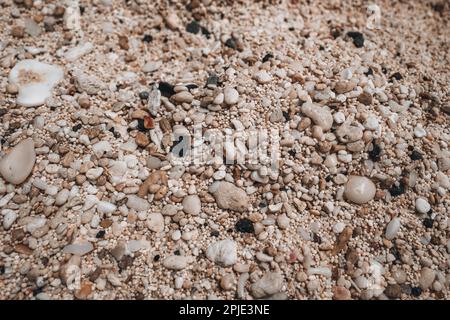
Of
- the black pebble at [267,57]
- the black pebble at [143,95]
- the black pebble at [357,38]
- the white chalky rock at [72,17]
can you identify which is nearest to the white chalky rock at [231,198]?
the black pebble at [143,95]

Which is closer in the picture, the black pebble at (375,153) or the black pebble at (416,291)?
the black pebble at (416,291)

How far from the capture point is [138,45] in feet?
8.84

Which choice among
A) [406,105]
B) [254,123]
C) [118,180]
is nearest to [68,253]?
[118,180]

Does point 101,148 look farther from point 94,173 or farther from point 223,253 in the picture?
point 223,253

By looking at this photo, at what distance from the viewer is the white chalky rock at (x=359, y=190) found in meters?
2.18

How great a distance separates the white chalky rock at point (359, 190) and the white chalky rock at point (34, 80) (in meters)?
1.95

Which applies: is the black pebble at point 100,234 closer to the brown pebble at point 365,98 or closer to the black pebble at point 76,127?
the black pebble at point 76,127

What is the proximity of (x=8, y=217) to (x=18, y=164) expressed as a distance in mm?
302

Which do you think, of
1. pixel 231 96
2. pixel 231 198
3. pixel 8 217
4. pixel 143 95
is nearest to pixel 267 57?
pixel 231 96

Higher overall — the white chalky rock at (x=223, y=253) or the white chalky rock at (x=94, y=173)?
the white chalky rock at (x=94, y=173)

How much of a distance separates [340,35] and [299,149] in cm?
108

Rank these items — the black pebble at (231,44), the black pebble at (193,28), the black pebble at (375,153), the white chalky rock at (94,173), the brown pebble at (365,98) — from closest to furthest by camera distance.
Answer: the white chalky rock at (94,173) < the black pebble at (375,153) < the brown pebble at (365,98) < the black pebble at (231,44) < the black pebble at (193,28)

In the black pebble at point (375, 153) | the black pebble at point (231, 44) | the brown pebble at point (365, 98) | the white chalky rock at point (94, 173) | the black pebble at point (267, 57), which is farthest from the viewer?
the black pebble at point (231, 44)
